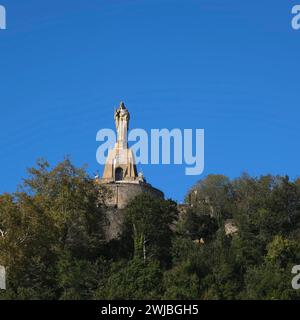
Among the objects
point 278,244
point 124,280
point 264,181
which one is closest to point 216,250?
point 278,244

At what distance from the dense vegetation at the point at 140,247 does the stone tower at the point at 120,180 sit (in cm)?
216

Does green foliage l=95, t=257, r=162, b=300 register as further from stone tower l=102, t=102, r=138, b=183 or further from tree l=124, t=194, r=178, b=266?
stone tower l=102, t=102, r=138, b=183

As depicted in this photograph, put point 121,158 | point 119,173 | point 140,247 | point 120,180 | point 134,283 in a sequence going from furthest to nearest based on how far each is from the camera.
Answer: point 121,158 < point 119,173 < point 120,180 < point 140,247 < point 134,283

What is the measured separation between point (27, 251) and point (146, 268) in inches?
328

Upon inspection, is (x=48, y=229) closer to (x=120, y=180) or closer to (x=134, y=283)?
(x=134, y=283)

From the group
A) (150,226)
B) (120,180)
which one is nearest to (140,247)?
(150,226)

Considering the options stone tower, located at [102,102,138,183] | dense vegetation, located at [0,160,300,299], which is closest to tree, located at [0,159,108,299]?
dense vegetation, located at [0,160,300,299]

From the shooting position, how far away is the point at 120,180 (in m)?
76.6

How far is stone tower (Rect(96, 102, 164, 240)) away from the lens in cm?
6519

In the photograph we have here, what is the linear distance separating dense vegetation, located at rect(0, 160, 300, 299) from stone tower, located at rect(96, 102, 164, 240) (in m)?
2.16

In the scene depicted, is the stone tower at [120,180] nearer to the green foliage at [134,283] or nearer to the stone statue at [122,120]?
the stone statue at [122,120]

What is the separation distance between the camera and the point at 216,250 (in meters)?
56.1

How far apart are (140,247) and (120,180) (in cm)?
1961
